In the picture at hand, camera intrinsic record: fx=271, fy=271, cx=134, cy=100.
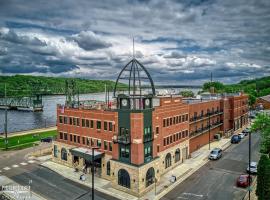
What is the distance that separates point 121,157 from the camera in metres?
42.1

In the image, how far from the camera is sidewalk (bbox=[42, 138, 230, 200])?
39844 mm

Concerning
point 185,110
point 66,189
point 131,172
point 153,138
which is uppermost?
point 185,110

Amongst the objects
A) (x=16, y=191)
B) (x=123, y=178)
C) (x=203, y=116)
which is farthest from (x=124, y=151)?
(x=203, y=116)

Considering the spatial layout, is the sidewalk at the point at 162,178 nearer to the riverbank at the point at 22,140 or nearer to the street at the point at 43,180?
the street at the point at 43,180

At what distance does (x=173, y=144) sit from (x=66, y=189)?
20.9m

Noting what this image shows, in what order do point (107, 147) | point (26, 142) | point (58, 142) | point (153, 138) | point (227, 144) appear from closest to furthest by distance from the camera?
point (153, 138) < point (107, 147) < point (58, 142) < point (227, 144) < point (26, 142)

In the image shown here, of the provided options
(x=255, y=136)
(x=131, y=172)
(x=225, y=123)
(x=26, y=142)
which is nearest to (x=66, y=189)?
(x=131, y=172)

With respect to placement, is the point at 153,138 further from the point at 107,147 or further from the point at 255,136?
the point at 255,136

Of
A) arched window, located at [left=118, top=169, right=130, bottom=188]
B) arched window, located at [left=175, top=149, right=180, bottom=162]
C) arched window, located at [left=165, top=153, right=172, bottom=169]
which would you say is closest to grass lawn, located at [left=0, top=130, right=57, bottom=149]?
arched window, located at [left=118, top=169, right=130, bottom=188]

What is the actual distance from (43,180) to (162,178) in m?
20.0

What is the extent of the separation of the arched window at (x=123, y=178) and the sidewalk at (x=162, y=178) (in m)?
1.23

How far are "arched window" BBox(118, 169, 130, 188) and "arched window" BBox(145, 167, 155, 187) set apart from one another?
9.44ft

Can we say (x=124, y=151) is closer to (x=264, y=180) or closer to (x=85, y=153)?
(x=85, y=153)

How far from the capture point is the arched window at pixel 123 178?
4069cm
